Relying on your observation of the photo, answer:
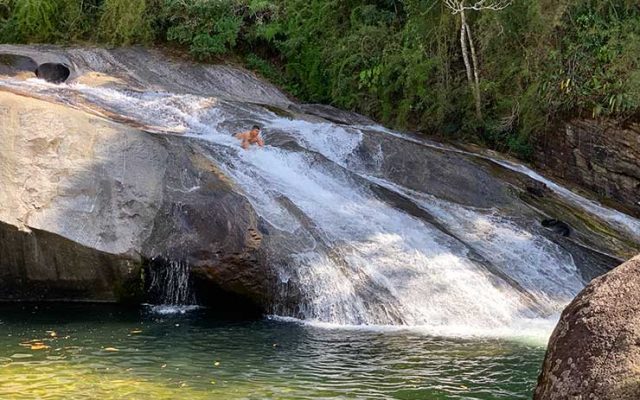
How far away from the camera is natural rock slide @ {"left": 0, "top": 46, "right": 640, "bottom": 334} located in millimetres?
11812

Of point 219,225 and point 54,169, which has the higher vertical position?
point 54,169

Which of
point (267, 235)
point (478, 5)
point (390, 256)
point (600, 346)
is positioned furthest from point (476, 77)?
point (600, 346)

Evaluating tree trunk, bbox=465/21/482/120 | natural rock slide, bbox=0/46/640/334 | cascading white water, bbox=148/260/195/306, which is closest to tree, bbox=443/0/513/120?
tree trunk, bbox=465/21/482/120

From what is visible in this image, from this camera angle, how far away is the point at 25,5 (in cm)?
2309

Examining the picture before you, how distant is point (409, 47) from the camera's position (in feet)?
68.7

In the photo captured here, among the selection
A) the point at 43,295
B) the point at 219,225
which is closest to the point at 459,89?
the point at 219,225

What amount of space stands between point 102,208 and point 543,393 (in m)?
8.50

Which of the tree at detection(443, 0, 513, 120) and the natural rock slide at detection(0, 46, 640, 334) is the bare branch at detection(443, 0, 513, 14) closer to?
the tree at detection(443, 0, 513, 120)

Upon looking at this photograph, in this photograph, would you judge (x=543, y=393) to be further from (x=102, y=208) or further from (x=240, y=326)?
(x=102, y=208)

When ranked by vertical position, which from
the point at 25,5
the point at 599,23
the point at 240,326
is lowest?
the point at 240,326

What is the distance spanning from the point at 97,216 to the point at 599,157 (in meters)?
11.4

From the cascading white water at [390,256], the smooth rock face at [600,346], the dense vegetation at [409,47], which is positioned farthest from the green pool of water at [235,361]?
the dense vegetation at [409,47]

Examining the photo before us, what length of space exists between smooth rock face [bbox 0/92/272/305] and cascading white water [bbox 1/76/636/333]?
1.76ft

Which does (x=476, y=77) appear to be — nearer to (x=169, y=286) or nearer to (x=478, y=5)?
(x=478, y=5)
